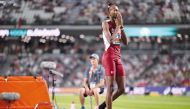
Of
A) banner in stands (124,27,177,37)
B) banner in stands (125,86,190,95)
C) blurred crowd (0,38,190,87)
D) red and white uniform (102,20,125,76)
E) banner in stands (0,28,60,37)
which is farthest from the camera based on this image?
blurred crowd (0,38,190,87)

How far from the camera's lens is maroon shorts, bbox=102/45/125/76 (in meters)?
9.18

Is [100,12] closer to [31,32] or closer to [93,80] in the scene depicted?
[31,32]

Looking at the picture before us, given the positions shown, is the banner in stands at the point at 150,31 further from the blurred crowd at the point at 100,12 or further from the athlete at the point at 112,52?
the athlete at the point at 112,52

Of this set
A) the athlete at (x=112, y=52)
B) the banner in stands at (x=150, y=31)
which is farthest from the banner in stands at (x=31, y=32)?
the athlete at (x=112, y=52)

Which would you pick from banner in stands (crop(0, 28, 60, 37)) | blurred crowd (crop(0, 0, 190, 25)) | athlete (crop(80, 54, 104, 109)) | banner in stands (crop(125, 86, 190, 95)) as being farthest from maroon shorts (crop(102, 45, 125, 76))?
blurred crowd (crop(0, 0, 190, 25))

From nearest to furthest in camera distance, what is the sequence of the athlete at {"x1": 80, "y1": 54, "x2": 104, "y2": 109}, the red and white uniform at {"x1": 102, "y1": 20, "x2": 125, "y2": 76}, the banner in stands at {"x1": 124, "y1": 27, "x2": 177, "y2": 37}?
the red and white uniform at {"x1": 102, "y1": 20, "x2": 125, "y2": 76}, the athlete at {"x1": 80, "y1": 54, "x2": 104, "y2": 109}, the banner in stands at {"x1": 124, "y1": 27, "x2": 177, "y2": 37}

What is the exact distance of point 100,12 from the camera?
32.4m

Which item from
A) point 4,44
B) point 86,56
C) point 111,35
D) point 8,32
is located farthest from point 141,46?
point 111,35

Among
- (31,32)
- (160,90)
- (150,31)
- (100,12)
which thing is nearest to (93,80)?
(31,32)

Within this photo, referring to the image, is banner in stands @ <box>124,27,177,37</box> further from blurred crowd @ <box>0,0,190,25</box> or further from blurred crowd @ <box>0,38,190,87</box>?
blurred crowd @ <box>0,38,190,87</box>

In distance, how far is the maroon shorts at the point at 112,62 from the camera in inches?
361

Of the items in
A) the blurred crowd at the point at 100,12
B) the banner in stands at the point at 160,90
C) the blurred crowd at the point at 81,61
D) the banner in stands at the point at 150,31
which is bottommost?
the banner in stands at the point at 160,90

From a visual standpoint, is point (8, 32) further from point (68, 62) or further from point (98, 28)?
point (68, 62)

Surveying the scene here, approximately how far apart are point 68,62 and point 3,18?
42.7ft
